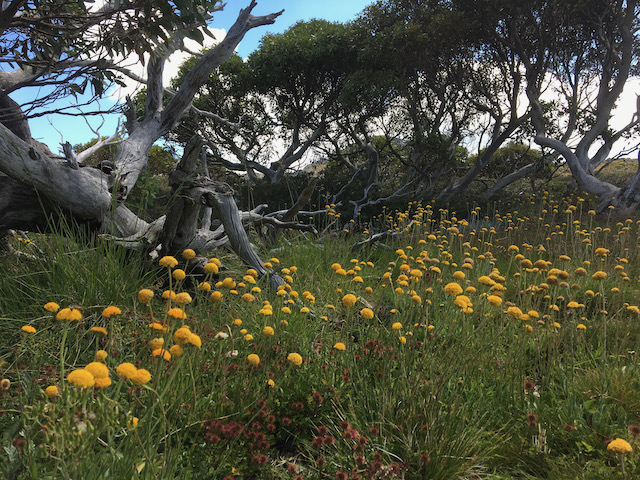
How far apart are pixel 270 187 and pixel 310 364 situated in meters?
11.4

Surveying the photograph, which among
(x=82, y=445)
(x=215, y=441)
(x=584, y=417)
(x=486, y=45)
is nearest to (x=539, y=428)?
(x=584, y=417)

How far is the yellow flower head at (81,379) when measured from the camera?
3.87 feet

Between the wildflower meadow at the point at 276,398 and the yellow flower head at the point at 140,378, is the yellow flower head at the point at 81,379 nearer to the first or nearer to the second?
the wildflower meadow at the point at 276,398

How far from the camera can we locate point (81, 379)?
3.91 feet

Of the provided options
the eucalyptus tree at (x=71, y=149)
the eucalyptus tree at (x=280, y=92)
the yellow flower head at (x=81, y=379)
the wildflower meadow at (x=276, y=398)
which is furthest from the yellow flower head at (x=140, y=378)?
the eucalyptus tree at (x=280, y=92)

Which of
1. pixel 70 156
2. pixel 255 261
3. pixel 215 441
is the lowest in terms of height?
pixel 215 441

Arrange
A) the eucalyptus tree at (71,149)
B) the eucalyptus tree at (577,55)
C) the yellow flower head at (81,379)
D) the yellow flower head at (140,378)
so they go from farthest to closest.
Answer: the eucalyptus tree at (577,55) → the eucalyptus tree at (71,149) → the yellow flower head at (140,378) → the yellow flower head at (81,379)

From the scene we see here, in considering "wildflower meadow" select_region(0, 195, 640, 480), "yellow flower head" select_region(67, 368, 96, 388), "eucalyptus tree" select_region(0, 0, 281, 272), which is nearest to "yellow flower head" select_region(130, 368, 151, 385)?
"wildflower meadow" select_region(0, 195, 640, 480)

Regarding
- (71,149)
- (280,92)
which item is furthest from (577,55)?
(71,149)

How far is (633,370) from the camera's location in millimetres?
2566

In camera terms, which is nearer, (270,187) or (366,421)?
(366,421)

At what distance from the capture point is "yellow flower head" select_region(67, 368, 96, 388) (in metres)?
1.18

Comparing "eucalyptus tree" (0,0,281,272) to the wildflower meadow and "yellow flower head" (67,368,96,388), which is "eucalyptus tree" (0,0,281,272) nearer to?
the wildflower meadow

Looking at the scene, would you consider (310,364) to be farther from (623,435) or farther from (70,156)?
(70,156)
